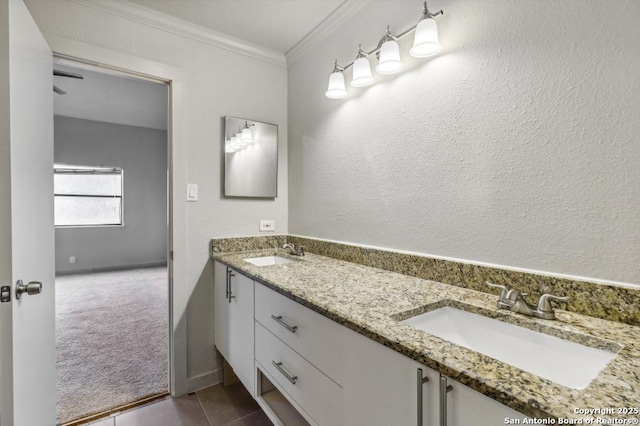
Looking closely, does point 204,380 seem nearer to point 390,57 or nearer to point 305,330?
point 305,330

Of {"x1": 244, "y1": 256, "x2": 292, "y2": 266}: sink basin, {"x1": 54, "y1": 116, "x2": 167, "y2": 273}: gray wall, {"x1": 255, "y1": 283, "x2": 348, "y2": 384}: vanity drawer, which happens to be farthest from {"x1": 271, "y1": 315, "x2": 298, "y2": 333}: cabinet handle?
{"x1": 54, "y1": 116, "x2": 167, "y2": 273}: gray wall

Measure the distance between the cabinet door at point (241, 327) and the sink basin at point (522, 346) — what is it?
2.88ft

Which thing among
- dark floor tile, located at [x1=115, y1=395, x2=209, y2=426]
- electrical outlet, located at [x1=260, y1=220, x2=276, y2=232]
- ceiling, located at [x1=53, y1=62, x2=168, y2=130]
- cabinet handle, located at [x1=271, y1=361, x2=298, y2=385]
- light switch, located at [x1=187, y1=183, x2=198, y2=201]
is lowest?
dark floor tile, located at [x1=115, y1=395, x2=209, y2=426]

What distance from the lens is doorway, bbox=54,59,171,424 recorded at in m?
2.03

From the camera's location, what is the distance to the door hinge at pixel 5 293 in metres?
0.91

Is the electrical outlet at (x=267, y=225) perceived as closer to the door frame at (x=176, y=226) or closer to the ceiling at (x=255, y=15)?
the door frame at (x=176, y=226)

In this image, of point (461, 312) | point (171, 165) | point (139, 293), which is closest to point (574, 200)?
point (461, 312)

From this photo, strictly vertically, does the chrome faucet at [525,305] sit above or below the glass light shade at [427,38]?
below

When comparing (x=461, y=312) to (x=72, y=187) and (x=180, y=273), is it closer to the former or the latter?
(x=180, y=273)

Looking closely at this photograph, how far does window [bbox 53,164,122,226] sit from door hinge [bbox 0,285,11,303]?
202 inches

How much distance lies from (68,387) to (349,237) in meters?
2.05

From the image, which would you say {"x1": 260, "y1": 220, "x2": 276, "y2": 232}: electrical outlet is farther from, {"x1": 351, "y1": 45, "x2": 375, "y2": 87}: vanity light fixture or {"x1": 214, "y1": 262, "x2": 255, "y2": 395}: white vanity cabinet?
{"x1": 351, "y1": 45, "x2": 375, "y2": 87}: vanity light fixture

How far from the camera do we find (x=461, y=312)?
1.04 m

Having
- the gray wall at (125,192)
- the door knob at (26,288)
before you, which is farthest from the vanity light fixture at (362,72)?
the gray wall at (125,192)
